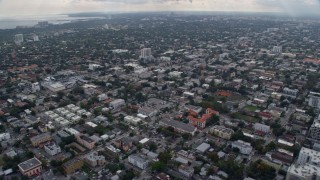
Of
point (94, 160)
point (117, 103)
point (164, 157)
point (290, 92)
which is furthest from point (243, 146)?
point (290, 92)

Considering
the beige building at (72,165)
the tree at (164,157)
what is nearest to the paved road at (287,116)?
the tree at (164,157)

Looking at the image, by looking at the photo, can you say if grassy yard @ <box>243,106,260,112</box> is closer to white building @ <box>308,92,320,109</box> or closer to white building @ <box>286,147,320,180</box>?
white building @ <box>308,92,320,109</box>

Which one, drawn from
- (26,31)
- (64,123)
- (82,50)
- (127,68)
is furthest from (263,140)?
(26,31)

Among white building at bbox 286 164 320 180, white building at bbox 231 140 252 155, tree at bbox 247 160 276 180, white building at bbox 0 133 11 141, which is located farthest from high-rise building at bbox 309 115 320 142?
white building at bbox 0 133 11 141

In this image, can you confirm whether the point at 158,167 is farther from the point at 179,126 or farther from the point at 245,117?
the point at 245,117

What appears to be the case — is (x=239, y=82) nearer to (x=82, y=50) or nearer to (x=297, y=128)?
(x=297, y=128)
